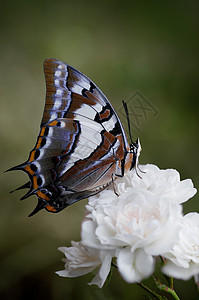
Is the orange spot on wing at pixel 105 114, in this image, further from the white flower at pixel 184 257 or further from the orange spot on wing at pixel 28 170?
the white flower at pixel 184 257

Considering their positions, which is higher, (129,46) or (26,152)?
(129,46)

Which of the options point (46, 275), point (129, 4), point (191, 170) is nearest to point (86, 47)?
point (129, 4)

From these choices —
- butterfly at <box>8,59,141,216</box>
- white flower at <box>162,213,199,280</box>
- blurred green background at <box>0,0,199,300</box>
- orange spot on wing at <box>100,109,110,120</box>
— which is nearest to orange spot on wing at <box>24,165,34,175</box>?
butterfly at <box>8,59,141,216</box>

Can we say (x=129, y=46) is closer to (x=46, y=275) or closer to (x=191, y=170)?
(x=191, y=170)

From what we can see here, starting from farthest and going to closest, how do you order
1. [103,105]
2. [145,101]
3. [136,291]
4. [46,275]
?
[145,101] → [46,275] → [136,291] → [103,105]

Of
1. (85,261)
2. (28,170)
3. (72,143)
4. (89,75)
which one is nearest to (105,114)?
(72,143)

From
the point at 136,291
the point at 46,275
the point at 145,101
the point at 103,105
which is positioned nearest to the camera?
the point at 103,105

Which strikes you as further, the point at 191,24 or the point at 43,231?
the point at 191,24

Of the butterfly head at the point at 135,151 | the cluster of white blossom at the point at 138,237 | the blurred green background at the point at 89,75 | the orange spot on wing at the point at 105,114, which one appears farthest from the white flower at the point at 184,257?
the blurred green background at the point at 89,75

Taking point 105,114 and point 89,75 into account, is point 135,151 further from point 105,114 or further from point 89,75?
point 89,75
